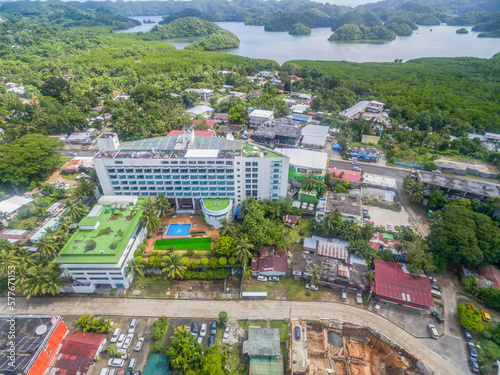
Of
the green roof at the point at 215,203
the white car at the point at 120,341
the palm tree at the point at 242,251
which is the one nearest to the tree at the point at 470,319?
the palm tree at the point at 242,251

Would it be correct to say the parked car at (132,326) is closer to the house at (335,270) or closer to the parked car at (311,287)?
the house at (335,270)

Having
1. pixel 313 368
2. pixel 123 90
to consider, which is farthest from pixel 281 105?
pixel 313 368

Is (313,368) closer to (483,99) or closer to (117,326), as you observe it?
(117,326)

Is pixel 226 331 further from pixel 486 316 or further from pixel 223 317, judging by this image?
pixel 486 316

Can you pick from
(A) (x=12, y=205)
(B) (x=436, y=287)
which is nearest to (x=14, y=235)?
(A) (x=12, y=205)

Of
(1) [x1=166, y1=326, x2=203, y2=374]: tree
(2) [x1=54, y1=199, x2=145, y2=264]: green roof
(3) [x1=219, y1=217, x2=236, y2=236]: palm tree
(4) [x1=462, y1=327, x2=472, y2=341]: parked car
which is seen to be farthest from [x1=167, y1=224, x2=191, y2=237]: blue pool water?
(4) [x1=462, y1=327, x2=472, y2=341]: parked car

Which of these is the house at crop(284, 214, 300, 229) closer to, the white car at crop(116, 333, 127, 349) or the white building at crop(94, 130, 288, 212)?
the white building at crop(94, 130, 288, 212)
